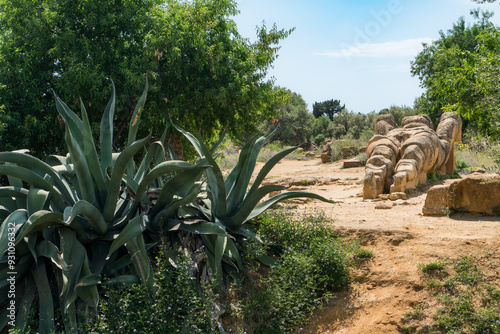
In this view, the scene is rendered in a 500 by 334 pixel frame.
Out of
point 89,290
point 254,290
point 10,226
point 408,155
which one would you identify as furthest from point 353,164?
point 10,226

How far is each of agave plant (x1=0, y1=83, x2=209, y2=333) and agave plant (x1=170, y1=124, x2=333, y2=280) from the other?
26 centimetres

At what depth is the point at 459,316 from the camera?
3.49 metres

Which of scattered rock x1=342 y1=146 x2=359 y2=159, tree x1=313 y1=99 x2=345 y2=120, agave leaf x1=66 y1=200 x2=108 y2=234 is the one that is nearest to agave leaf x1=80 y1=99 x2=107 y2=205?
agave leaf x1=66 y1=200 x2=108 y2=234

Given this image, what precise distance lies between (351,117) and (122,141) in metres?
29.0

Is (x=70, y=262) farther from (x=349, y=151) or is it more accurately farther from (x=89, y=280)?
(x=349, y=151)

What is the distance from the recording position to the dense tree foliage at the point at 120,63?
7953mm

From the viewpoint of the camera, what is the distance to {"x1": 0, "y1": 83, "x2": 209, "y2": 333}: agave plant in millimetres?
3064

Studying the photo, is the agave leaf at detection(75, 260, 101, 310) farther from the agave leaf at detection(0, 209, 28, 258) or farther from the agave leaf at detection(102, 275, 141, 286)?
the agave leaf at detection(0, 209, 28, 258)

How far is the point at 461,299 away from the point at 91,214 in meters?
3.02

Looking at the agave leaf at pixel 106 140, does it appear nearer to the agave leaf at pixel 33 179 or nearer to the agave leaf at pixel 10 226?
the agave leaf at pixel 33 179

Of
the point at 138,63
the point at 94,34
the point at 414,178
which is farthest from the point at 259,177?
the point at 414,178

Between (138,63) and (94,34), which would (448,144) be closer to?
(138,63)

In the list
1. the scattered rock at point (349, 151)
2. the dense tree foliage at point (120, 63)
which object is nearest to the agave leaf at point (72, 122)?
the dense tree foliage at point (120, 63)

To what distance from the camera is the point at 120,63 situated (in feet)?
27.6
